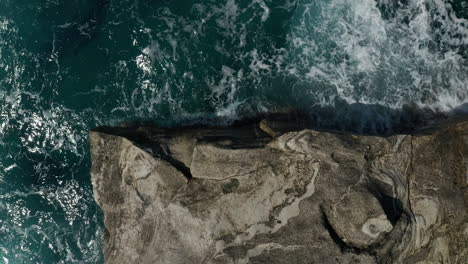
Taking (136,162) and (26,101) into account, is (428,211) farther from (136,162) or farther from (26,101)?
(26,101)

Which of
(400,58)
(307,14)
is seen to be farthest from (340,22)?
(400,58)

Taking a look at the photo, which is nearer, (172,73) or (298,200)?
(298,200)

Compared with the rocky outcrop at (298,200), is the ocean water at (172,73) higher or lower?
higher

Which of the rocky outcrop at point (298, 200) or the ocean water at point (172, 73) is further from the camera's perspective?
the ocean water at point (172, 73)

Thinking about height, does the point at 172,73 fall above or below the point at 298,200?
above
